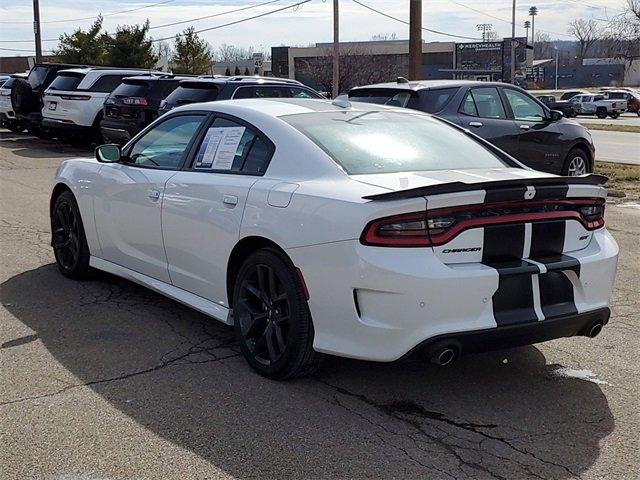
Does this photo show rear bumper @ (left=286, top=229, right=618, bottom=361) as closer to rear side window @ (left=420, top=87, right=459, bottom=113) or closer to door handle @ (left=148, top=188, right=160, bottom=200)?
door handle @ (left=148, top=188, right=160, bottom=200)

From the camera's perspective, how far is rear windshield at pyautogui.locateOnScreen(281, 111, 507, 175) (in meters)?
4.63

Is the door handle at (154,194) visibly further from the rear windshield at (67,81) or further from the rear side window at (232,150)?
the rear windshield at (67,81)

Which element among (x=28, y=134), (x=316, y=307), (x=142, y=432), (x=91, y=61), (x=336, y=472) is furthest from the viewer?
(x=91, y=61)

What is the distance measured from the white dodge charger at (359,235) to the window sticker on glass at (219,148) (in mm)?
11

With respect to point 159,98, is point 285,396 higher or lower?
lower

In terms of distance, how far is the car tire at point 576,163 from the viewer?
1181cm

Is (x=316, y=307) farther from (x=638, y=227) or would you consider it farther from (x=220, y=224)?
(x=638, y=227)

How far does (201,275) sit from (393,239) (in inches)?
64.4

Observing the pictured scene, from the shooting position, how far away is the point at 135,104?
15.7 meters

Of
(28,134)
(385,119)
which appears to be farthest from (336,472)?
(28,134)

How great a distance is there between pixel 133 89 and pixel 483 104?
7.82 m

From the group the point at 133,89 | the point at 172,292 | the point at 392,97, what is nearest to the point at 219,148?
the point at 172,292

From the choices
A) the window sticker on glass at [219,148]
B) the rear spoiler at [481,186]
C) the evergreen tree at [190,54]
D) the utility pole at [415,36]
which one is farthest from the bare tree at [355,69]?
the rear spoiler at [481,186]

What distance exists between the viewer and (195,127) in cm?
549
